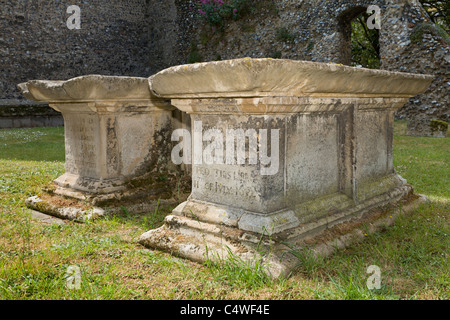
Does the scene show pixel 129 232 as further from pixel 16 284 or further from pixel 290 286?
pixel 290 286

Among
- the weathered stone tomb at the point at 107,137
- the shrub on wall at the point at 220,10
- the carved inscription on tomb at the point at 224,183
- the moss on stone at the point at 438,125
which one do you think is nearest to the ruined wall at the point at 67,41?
the shrub on wall at the point at 220,10

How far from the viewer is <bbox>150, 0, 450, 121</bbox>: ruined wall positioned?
9039 millimetres

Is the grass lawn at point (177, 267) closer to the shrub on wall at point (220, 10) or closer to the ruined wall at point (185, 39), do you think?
the ruined wall at point (185, 39)

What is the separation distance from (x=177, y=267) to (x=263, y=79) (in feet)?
3.67

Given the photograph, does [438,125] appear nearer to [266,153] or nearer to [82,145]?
[266,153]

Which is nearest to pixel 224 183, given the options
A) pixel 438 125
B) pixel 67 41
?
pixel 438 125

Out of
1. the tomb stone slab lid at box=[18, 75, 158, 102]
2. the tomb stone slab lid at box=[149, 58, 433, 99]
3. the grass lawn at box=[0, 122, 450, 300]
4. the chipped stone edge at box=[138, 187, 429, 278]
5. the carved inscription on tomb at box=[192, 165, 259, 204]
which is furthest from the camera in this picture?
the tomb stone slab lid at box=[18, 75, 158, 102]

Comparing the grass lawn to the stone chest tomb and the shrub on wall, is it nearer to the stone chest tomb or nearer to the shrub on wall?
the stone chest tomb

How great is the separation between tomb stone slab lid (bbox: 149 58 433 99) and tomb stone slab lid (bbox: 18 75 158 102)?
57 centimetres

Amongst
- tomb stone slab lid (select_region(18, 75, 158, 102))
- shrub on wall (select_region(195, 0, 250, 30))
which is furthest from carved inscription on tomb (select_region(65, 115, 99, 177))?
Result: shrub on wall (select_region(195, 0, 250, 30))

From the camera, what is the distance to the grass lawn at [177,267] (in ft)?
5.94

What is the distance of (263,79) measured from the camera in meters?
1.95

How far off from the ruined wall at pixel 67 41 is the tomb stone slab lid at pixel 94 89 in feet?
→ 35.2

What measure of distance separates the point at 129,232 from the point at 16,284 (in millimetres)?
965
